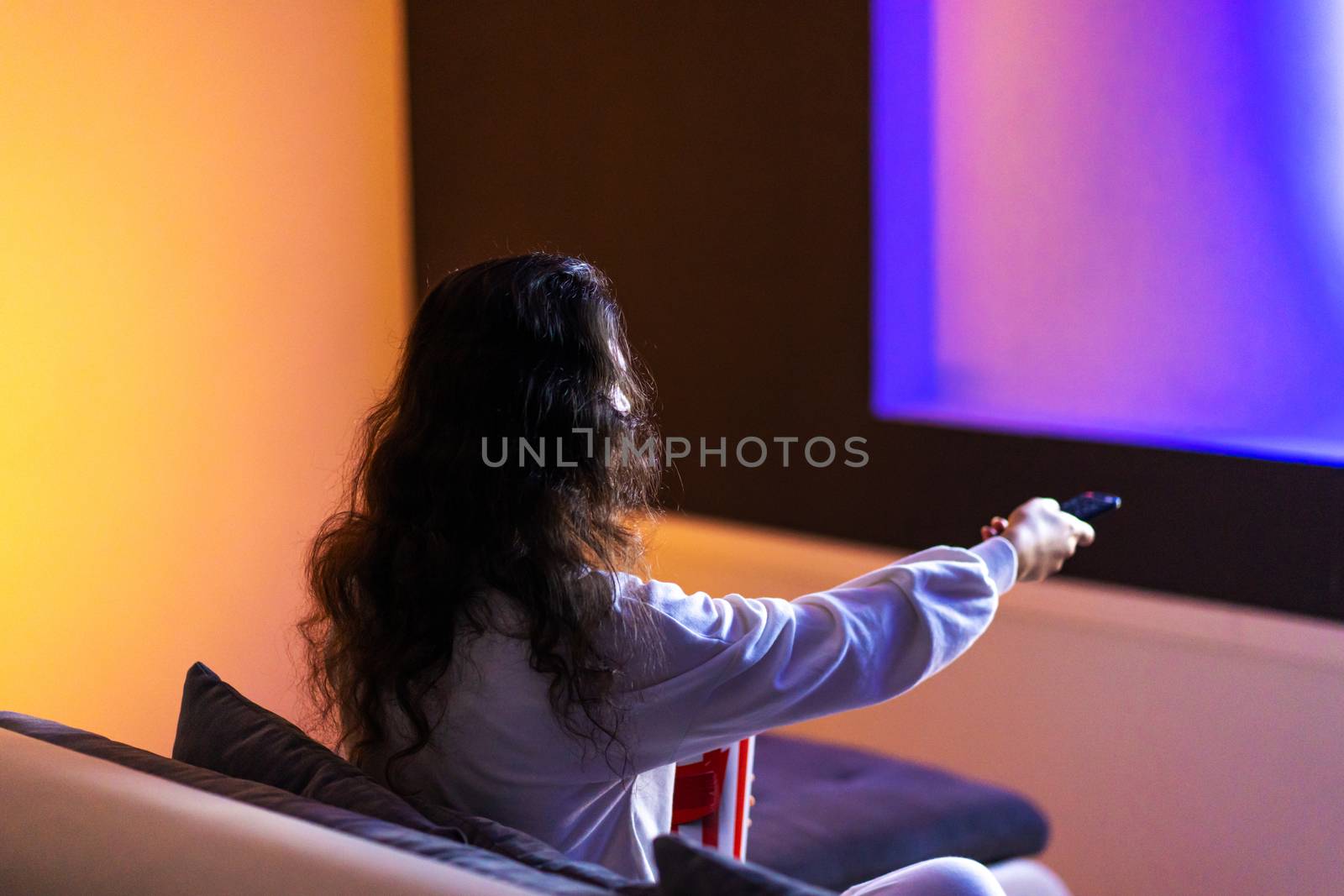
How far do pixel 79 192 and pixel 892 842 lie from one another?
238 centimetres

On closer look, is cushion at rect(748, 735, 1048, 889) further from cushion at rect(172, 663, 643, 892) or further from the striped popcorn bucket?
cushion at rect(172, 663, 643, 892)

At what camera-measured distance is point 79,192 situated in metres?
3.43

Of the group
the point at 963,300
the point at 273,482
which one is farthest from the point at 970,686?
the point at 273,482

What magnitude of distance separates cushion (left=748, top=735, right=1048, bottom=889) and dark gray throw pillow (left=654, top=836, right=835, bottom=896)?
106 cm

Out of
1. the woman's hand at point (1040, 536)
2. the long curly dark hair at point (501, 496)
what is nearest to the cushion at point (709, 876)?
the long curly dark hair at point (501, 496)

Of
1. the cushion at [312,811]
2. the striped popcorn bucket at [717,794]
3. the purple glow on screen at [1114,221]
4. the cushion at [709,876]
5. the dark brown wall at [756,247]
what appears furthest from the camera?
the dark brown wall at [756,247]

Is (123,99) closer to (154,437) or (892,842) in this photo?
(154,437)

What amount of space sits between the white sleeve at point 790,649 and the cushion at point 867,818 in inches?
27.6

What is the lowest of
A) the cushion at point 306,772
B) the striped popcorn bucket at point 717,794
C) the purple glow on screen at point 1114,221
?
the striped popcorn bucket at point 717,794

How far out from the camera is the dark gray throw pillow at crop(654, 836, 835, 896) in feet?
3.52

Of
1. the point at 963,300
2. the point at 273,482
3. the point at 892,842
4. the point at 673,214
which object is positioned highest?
the point at 673,214

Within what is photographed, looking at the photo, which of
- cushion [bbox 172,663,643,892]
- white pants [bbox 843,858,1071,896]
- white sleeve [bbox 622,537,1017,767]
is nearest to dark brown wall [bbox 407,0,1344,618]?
white sleeve [bbox 622,537,1017,767]

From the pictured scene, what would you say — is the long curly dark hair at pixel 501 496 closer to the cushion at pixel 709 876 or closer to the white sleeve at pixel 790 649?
the white sleeve at pixel 790 649

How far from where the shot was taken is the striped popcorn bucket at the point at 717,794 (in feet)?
5.70
